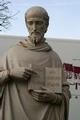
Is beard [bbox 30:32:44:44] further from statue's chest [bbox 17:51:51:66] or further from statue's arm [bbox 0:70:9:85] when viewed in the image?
statue's arm [bbox 0:70:9:85]

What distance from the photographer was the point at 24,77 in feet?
14.8

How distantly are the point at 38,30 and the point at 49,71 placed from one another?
1.23 ft

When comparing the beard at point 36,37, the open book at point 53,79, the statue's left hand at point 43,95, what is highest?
the beard at point 36,37

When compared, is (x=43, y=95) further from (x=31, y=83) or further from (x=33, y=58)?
(x=33, y=58)


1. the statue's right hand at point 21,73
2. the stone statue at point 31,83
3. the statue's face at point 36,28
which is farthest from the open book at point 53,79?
the statue's face at point 36,28

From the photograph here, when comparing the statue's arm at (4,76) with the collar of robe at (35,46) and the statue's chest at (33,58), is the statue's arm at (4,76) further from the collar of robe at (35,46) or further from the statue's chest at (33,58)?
the collar of robe at (35,46)

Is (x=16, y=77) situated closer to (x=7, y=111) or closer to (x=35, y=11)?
(x=7, y=111)

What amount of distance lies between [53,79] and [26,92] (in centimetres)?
25

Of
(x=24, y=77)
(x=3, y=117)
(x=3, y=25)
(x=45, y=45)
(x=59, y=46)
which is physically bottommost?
(x=3, y=117)

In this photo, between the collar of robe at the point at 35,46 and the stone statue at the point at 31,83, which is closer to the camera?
the stone statue at the point at 31,83

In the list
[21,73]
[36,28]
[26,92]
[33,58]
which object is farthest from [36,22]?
[26,92]

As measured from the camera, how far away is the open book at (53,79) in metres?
4.59

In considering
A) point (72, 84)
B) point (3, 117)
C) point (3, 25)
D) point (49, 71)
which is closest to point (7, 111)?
point (3, 117)

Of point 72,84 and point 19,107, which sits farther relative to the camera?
point 72,84
